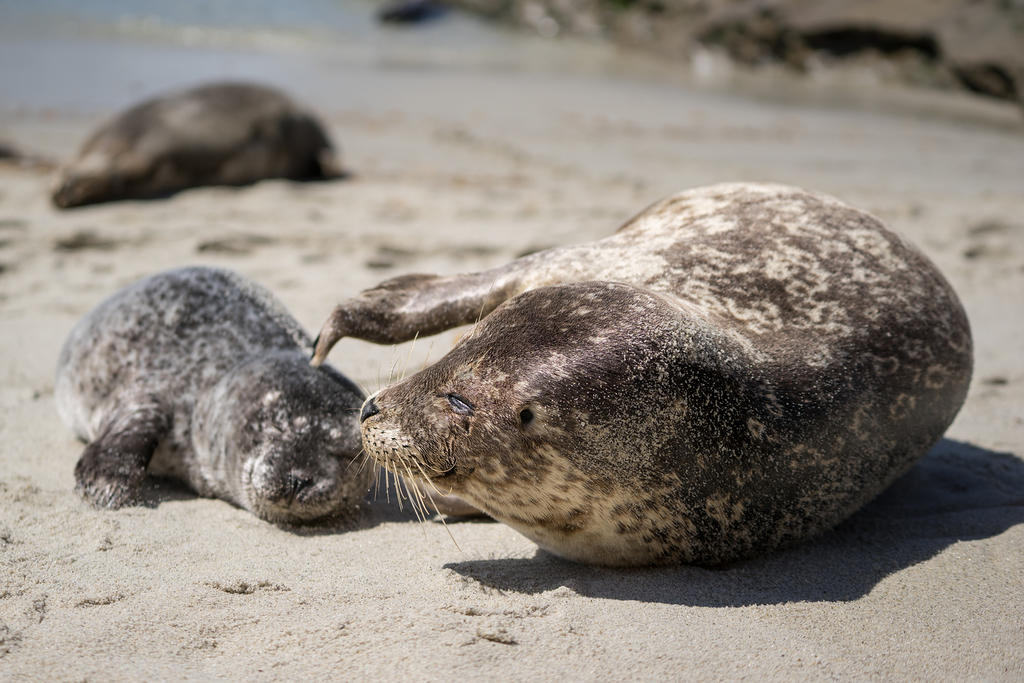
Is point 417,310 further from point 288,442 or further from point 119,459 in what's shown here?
point 119,459

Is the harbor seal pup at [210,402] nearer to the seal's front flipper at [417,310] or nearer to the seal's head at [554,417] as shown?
the seal's front flipper at [417,310]

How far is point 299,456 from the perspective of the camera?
3.29 m

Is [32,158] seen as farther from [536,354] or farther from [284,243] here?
[536,354]

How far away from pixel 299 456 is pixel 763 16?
1637cm

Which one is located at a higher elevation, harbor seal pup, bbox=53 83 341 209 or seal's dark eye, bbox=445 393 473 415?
seal's dark eye, bbox=445 393 473 415

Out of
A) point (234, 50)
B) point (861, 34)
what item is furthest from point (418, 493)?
point (234, 50)

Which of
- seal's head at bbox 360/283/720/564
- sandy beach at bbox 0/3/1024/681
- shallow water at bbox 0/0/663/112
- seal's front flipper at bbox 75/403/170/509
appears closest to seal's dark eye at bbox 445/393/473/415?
seal's head at bbox 360/283/720/564

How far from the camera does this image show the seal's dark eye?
2740 millimetres

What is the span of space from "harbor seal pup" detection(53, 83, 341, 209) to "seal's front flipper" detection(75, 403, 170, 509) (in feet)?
14.2

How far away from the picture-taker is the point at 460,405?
108 inches

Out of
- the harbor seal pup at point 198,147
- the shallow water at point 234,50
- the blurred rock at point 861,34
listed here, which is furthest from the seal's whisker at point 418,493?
the blurred rock at point 861,34

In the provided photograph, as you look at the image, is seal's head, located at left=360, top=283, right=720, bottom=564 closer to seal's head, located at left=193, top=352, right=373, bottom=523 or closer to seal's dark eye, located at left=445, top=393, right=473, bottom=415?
seal's dark eye, located at left=445, top=393, right=473, bottom=415

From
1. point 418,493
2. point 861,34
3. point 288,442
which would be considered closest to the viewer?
point 418,493

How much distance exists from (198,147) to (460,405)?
20.1 ft
